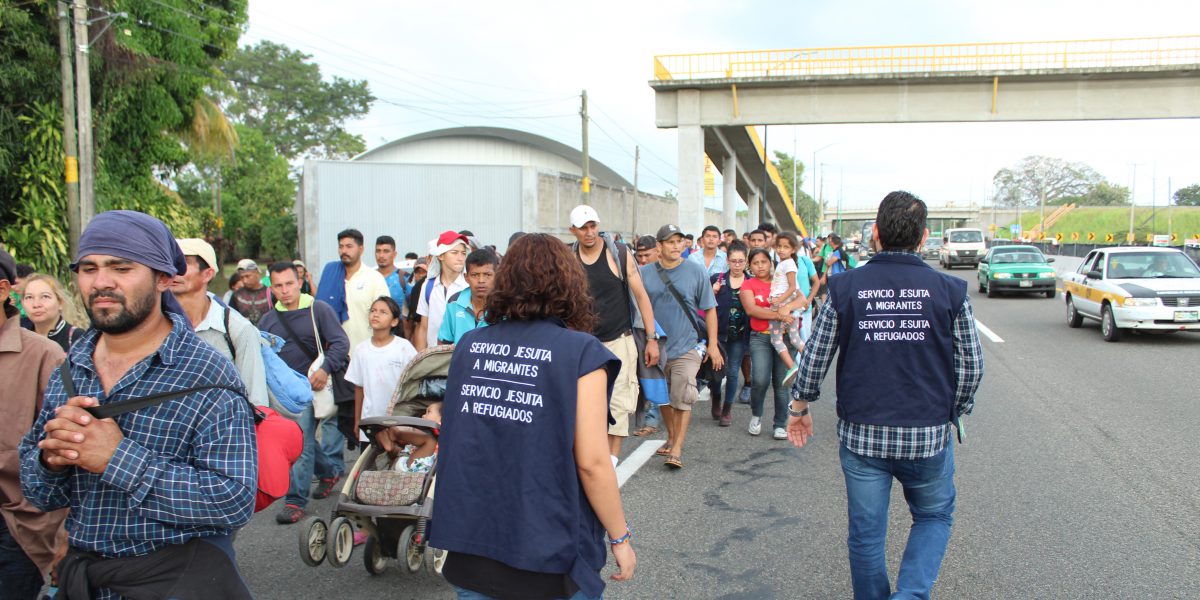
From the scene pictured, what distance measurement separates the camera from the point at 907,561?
11.5 ft

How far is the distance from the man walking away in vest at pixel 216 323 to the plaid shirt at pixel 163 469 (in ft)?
5.17

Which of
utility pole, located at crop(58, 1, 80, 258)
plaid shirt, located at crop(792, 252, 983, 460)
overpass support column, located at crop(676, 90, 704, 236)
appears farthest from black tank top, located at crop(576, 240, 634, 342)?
overpass support column, located at crop(676, 90, 704, 236)

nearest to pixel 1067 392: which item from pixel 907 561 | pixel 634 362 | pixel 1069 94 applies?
pixel 634 362

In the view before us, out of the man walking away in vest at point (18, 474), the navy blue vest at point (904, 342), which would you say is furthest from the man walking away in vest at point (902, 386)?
the man walking away in vest at point (18, 474)

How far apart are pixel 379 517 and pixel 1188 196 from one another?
5066 inches

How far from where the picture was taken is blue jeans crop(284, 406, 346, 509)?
5.62 metres

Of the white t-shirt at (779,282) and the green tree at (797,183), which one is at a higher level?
the green tree at (797,183)

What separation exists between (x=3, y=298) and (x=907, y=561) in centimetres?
359

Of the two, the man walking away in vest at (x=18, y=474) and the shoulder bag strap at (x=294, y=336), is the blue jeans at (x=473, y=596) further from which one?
the shoulder bag strap at (x=294, y=336)

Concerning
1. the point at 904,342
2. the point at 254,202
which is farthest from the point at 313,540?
the point at 254,202

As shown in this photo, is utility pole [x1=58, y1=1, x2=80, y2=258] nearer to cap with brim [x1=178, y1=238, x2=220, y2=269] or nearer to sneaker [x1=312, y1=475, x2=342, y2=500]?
sneaker [x1=312, y1=475, x2=342, y2=500]

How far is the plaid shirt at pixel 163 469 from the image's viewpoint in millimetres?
2121

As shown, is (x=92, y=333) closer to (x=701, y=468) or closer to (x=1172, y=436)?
(x=701, y=468)

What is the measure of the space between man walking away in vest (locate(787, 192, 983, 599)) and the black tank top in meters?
2.47
